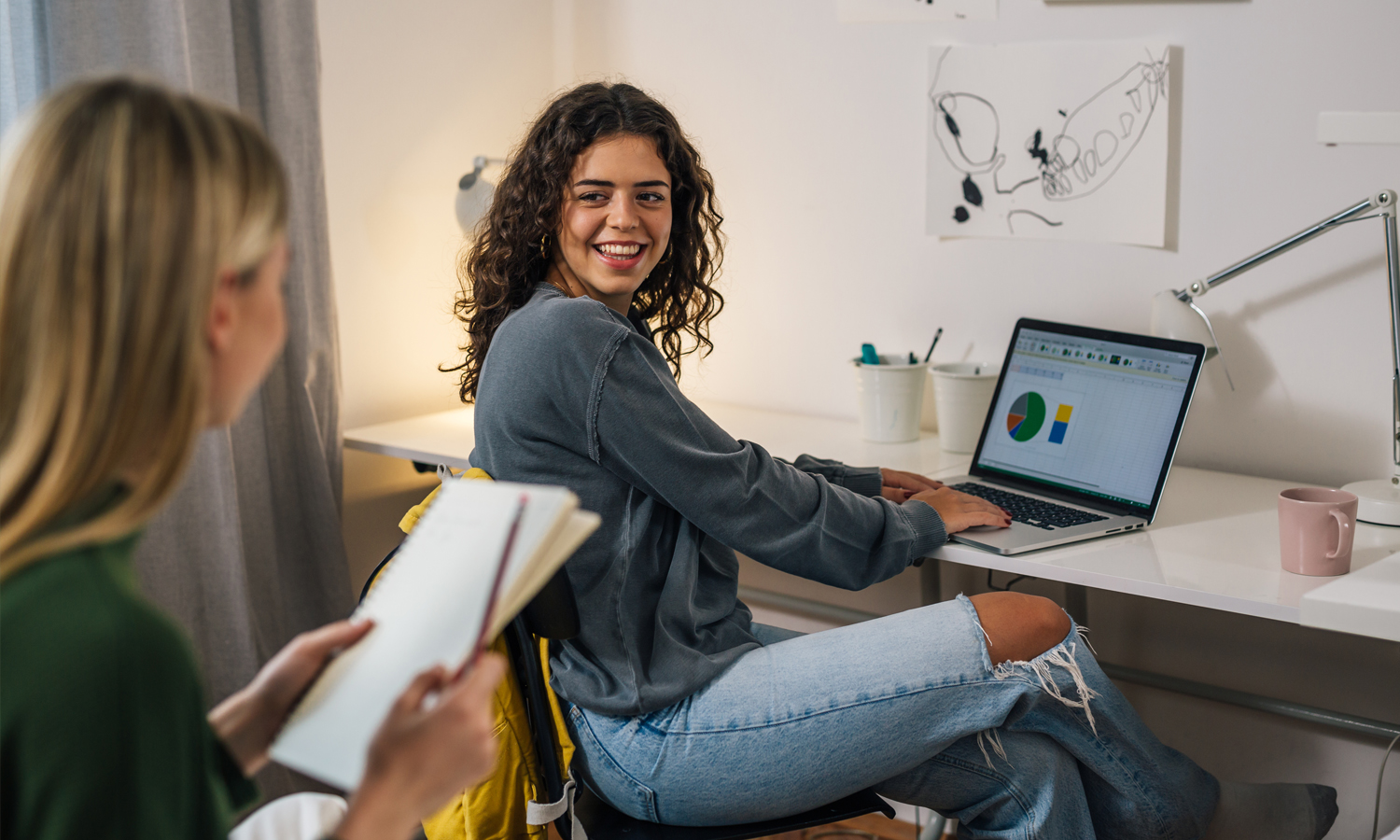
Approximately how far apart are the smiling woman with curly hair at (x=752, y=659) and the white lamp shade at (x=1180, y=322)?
59cm

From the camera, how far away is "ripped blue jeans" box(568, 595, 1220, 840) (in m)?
1.17

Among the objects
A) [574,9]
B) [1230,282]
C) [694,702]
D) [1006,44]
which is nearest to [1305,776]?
[1230,282]

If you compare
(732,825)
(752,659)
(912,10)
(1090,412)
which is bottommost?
(732,825)

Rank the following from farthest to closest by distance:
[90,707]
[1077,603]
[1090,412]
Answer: [1077,603]
[1090,412]
[90,707]

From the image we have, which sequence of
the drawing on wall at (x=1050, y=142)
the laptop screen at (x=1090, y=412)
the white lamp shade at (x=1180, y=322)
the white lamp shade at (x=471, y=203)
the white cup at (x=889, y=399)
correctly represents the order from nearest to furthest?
the laptop screen at (x=1090, y=412) → the white lamp shade at (x=1180, y=322) → the drawing on wall at (x=1050, y=142) → the white cup at (x=889, y=399) → the white lamp shade at (x=471, y=203)

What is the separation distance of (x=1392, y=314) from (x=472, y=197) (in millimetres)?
1459

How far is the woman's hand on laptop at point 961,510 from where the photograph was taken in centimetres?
143

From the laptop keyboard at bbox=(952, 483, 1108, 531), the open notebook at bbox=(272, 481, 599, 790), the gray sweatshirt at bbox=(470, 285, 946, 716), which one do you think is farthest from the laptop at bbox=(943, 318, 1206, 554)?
the open notebook at bbox=(272, 481, 599, 790)

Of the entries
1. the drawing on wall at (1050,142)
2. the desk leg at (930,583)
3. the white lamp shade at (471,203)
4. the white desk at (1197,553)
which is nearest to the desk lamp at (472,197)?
the white lamp shade at (471,203)

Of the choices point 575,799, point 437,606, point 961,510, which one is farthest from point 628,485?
point 437,606

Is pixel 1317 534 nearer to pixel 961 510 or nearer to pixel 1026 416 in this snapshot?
pixel 961 510

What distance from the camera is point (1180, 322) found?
1.64m

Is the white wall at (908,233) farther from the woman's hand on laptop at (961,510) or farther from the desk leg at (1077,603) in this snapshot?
the woman's hand on laptop at (961,510)

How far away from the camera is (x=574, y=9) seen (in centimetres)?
238
